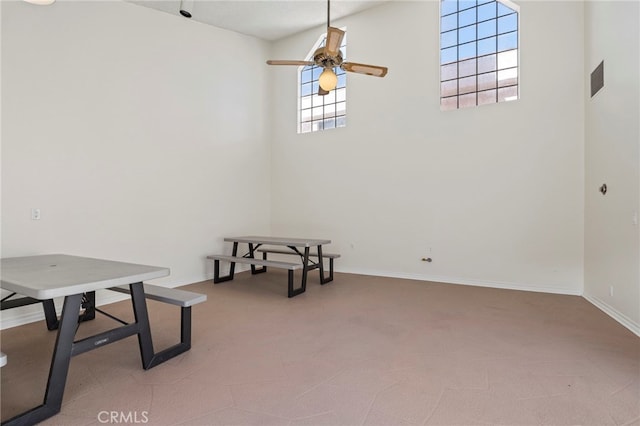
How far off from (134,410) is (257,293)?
2573 mm

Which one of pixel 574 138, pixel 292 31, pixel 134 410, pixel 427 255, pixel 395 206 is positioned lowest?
pixel 134 410

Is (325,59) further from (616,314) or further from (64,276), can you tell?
(616,314)

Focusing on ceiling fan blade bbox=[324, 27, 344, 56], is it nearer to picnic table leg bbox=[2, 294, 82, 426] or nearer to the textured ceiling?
the textured ceiling

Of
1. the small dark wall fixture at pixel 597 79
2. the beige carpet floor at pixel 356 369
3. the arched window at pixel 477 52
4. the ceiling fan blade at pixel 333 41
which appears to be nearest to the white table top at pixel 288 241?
the beige carpet floor at pixel 356 369

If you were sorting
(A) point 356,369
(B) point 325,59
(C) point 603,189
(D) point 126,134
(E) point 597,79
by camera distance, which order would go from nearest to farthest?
(A) point 356,369 → (B) point 325,59 → (C) point 603,189 → (E) point 597,79 → (D) point 126,134

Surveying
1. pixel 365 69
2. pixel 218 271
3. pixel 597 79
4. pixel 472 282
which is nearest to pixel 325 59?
Result: pixel 365 69

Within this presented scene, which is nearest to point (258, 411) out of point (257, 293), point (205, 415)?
point (205, 415)

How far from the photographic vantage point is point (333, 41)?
10.6ft

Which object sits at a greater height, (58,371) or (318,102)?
(318,102)

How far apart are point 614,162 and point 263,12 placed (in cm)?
484

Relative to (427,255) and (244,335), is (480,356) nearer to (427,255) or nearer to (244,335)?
(244,335)

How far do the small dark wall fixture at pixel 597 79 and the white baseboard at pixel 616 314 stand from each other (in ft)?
7.41

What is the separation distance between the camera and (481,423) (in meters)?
1.77

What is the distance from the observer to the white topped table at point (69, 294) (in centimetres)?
188
